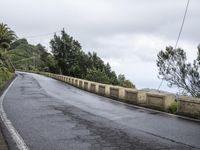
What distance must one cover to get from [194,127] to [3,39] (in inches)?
2531

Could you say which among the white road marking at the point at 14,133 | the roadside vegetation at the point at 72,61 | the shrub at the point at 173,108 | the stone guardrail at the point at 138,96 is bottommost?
the white road marking at the point at 14,133

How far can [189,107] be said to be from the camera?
53.4 feet

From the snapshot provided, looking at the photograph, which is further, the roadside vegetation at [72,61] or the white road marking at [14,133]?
the roadside vegetation at [72,61]

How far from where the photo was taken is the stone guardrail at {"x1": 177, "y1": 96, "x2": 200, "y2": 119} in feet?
51.7

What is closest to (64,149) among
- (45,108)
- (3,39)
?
(45,108)

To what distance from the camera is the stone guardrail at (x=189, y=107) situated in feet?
51.7

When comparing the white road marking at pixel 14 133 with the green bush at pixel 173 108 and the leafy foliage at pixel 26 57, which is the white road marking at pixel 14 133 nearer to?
the green bush at pixel 173 108

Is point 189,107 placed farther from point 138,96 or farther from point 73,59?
point 73,59

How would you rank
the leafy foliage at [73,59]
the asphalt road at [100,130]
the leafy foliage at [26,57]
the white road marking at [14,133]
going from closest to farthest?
the white road marking at [14,133]
the asphalt road at [100,130]
the leafy foliage at [73,59]
the leafy foliage at [26,57]

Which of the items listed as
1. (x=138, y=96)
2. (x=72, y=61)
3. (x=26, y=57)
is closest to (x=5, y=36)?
(x=72, y=61)

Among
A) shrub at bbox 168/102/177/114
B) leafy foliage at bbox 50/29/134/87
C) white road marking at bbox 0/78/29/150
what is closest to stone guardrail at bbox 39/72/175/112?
shrub at bbox 168/102/177/114

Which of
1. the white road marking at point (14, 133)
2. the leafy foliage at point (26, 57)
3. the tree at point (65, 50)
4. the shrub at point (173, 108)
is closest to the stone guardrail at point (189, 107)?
the shrub at point (173, 108)

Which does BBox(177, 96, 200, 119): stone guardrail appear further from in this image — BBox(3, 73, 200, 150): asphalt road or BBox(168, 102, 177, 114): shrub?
BBox(3, 73, 200, 150): asphalt road

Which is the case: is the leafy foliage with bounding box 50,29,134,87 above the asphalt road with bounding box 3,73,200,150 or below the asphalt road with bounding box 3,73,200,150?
above
